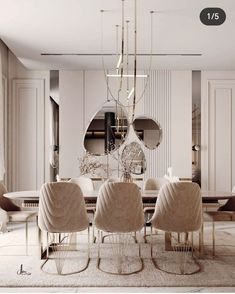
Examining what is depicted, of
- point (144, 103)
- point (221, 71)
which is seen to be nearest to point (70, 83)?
point (144, 103)

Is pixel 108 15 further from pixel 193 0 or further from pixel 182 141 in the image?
pixel 182 141

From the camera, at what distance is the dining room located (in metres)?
3.02

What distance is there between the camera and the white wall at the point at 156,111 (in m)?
6.19

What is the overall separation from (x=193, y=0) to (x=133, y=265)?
9.12 ft

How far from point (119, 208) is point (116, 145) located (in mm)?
3170

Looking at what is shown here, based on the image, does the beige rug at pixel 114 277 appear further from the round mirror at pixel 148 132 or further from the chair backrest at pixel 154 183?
the round mirror at pixel 148 132

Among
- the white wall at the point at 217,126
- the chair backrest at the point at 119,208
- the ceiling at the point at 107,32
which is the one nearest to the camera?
the chair backrest at the point at 119,208

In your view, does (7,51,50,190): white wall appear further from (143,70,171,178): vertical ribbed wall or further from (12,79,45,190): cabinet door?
(143,70,171,178): vertical ribbed wall

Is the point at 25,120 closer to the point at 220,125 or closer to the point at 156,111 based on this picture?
the point at 156,111

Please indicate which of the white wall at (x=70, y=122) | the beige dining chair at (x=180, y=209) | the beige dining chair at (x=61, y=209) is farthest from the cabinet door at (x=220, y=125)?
the beige dining chair at (x=61, y=209)

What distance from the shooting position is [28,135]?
20.4 ft

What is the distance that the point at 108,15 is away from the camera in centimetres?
397

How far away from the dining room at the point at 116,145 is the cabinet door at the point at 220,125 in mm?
18

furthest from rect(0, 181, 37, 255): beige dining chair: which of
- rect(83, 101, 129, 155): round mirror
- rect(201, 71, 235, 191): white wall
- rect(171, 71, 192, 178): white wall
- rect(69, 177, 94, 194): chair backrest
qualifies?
rect(201, 71, 235, 191): white wall
